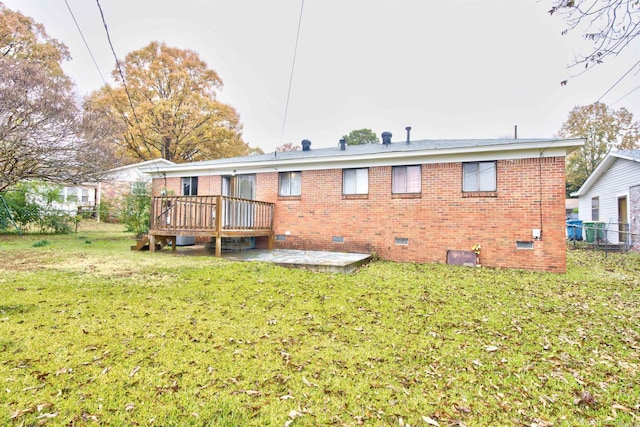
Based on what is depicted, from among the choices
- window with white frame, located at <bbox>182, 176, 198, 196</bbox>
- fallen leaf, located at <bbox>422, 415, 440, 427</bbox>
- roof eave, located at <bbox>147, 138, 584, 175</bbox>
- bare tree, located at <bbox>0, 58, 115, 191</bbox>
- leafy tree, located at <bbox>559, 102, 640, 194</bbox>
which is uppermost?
leafy tree, located at <bbox>559, 102, 640, 194</bbox>

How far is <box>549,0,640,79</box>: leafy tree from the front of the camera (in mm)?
2520

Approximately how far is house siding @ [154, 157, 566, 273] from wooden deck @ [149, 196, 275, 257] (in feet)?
4.76

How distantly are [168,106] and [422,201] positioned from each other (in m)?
20.4

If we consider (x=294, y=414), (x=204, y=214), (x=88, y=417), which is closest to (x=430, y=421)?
(x=294, y=414)

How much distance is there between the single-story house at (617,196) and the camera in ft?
39.9

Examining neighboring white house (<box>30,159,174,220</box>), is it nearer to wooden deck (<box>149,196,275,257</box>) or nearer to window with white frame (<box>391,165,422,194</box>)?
wooden deck (<box>149,196,275,257</box>)

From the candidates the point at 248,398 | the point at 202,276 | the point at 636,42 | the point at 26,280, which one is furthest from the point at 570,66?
the point at 26,280

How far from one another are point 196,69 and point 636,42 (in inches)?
1034

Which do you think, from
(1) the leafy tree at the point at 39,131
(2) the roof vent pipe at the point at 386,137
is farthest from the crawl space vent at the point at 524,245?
(1) the leafy tree at the point at 39,131

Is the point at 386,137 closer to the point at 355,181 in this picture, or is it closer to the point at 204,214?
the point at 355,181

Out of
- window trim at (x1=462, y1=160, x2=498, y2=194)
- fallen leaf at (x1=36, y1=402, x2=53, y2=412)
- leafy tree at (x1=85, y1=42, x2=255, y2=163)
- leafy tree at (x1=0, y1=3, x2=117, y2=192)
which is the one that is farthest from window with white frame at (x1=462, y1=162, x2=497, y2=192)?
leafy tree at (x1=85, y1=42, x2=255, y2=163)

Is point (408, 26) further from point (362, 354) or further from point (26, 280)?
point (26, 280)

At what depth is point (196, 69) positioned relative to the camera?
941 inches

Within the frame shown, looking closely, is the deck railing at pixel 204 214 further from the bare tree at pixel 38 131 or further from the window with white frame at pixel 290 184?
the bare tree at pixel 38 131
